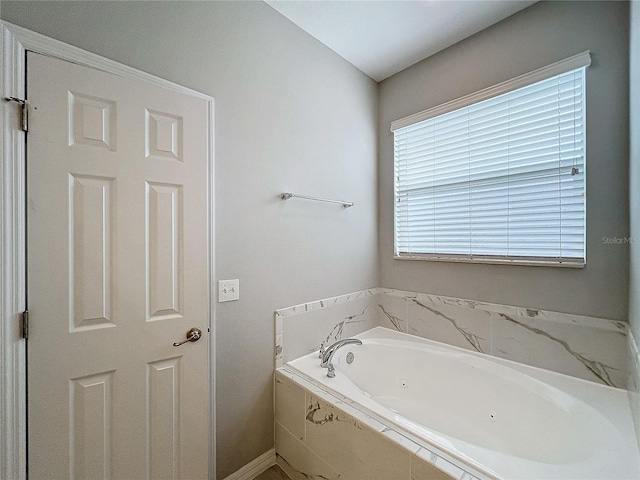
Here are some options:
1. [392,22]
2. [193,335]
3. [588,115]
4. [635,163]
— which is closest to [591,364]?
[635,163]

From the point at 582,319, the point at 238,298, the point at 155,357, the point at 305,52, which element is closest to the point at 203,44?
the point at 305,52

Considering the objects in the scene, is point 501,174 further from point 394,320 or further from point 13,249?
point 13,249

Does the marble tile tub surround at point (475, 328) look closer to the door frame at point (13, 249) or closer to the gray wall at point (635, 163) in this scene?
the gray wall at point (635, 163)

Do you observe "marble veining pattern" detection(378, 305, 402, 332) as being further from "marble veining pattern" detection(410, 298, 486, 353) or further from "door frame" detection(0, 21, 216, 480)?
"door frame" detection(0, 21, 216, 480)

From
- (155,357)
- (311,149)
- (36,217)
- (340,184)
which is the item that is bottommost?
(155,357)

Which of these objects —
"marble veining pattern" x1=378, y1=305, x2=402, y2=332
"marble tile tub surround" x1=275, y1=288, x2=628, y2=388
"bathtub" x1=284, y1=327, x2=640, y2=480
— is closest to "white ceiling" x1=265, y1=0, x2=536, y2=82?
"marble tile tub surround" x1=275, y1=288, x2=628, y2=388

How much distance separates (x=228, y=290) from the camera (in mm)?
1490

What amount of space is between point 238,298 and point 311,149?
1.11 m

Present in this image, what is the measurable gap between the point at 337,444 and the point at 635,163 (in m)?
1.85

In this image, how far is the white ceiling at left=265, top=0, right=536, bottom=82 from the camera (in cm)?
166

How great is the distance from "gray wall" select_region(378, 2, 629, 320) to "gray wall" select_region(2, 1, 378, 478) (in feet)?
2.76

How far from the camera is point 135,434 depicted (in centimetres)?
118

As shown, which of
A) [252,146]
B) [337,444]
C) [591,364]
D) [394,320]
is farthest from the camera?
[394,320]

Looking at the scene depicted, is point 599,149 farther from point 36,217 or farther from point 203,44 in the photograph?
point 36,217
